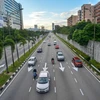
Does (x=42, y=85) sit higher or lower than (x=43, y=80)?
lower

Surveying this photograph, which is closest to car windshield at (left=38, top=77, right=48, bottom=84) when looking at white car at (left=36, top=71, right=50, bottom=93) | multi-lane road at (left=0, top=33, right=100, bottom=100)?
white car at (left=36, top=71, right=50, bottom=93)

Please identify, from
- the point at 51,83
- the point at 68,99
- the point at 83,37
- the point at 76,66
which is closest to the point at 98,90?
the point at 68,99

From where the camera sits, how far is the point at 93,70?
84.5 ft

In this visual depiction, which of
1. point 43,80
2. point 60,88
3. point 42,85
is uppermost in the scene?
point 43,80

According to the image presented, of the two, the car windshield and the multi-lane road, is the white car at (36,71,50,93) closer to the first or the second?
the car windshield

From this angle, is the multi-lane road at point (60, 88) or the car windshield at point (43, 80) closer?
the multi-lane road at point (60, 88)

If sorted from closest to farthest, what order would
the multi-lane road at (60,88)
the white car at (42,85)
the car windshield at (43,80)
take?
the multi-lane road at (60,88) < the white car at (42,85) < the car windshield at (43,80)

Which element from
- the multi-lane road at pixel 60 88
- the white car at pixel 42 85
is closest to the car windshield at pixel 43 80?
the white car at pixel 42 85

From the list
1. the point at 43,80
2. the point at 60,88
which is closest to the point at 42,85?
the point at 43,80

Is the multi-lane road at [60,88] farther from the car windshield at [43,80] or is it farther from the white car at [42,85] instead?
the car windshield at [43,80]

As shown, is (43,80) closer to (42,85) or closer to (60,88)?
(42,85)

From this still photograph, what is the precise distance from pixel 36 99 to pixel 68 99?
3416mm

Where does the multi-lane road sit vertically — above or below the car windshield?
below

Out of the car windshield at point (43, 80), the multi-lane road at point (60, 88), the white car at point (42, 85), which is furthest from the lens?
the car windshield at point (43, 80)
